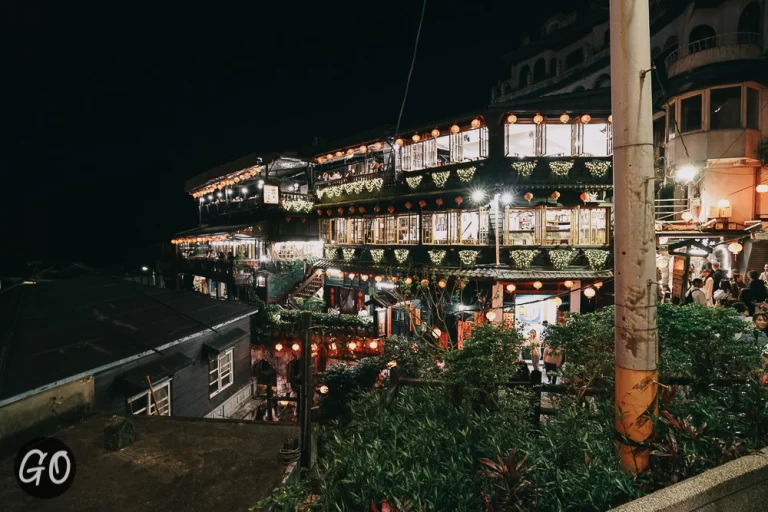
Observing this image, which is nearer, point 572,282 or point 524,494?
point 524,494

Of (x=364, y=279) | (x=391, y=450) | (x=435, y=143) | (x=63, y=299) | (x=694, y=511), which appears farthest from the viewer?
(x=364, y=279)

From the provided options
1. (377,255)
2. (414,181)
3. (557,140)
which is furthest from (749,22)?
(377,255)

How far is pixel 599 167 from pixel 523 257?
5621 mm

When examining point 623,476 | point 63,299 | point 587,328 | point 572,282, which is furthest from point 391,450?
point 572,282

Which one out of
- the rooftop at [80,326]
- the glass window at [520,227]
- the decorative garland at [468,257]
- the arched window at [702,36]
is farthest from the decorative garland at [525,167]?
the rooftop at [80,326]

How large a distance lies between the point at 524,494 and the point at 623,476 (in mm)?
1109

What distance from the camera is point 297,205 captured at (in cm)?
2962

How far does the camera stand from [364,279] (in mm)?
25719

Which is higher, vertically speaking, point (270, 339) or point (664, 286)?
point (664, 286)

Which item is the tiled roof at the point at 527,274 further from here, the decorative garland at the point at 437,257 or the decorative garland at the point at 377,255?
the decorative garland at the point at 377,255

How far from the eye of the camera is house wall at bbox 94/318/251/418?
36.3 feet

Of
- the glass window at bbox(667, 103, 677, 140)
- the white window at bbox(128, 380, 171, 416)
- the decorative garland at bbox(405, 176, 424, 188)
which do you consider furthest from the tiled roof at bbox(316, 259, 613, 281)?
the white window at bbox(128, 380, 171, 416)

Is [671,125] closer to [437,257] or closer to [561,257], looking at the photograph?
[561,257]

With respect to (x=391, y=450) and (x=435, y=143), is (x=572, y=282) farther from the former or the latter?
(x=391, y=450)
